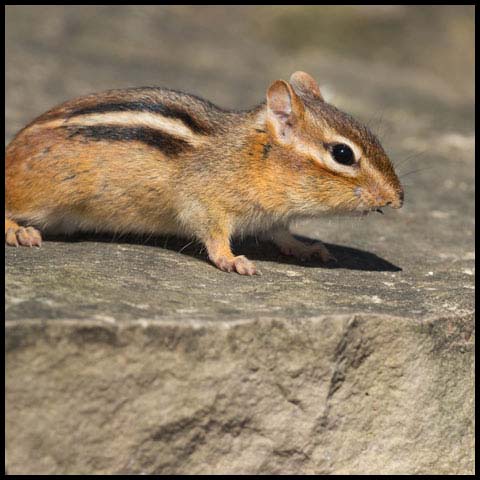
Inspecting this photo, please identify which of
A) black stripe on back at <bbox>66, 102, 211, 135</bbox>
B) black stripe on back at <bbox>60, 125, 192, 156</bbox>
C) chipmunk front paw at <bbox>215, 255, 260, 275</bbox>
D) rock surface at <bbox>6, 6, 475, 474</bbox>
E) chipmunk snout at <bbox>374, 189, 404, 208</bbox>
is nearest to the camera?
rock surface at <bbox>6, 6, 475, 474</bbox>

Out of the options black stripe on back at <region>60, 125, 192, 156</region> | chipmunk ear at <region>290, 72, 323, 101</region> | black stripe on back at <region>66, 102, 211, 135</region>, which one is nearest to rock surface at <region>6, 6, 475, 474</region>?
black stripe on back at <region>60, 125, 192, 156</region>

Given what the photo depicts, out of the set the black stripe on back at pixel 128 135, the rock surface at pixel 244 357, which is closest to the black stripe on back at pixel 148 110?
the black stripe on back at pixel 128 135

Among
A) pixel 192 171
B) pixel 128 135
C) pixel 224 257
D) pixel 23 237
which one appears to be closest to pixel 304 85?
pixel 192 171

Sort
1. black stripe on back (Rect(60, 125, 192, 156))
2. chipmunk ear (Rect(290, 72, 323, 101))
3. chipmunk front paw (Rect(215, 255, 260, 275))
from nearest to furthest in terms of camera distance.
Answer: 1. chipmunk front paw (Rect(215, 255, 260, 275))
2. black stripe on back (Rect(60, 125, 192, 156))
3. chipmunk ear (Rect(290, 72, 323, 101))

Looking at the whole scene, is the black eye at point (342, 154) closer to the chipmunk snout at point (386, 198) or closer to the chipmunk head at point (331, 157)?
the chipmunk head at point (331, 157)

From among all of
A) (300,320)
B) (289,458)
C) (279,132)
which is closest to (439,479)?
(289,458)

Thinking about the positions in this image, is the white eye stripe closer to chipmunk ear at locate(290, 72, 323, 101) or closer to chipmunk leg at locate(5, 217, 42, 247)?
chipmunk ear at locate(290, 72, 323, 101)

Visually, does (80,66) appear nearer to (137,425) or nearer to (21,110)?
(21,110)
